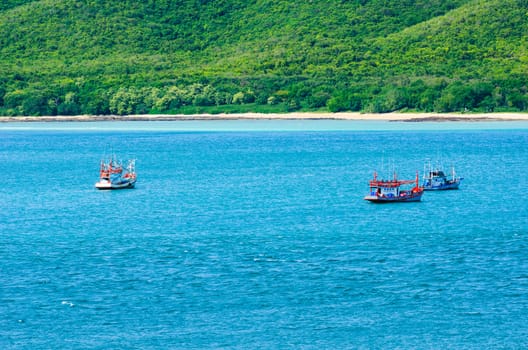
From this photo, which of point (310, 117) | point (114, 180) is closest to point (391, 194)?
point (114, 180)

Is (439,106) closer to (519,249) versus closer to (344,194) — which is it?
(344,194)

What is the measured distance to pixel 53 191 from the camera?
271 feet

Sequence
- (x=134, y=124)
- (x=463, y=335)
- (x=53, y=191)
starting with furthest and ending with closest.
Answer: (x=134, y=124) < (x=53, y=191) < (x=463, y=335)

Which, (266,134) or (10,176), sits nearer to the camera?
(10,176)

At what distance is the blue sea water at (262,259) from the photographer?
3988 centimetres

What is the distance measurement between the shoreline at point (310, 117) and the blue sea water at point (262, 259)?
6282 cm

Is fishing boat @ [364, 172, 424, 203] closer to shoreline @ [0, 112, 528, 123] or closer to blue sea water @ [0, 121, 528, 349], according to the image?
blue sea water @ [0, 121, 528, 349]

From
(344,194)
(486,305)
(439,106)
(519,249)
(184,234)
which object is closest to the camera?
(486,305)

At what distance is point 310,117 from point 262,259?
129m

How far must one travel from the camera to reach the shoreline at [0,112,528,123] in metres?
165

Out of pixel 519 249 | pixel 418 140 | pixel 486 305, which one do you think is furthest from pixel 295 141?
pixel 486 305

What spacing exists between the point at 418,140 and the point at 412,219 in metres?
65.0

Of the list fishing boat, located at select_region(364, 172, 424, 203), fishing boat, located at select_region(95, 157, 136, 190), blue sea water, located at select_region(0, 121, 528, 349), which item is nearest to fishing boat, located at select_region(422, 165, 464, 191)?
blue sea water, located at select_region(0, 121, 528, 349)

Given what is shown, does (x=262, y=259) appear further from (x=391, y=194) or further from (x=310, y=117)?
(x=310, y=117)
